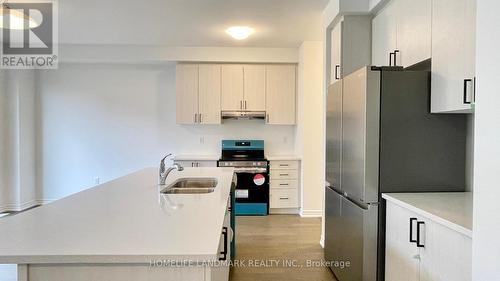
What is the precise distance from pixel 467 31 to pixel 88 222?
2165mm

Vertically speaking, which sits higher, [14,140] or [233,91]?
[233,91]

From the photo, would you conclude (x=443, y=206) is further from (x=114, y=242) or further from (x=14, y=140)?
(x=14, y=140)

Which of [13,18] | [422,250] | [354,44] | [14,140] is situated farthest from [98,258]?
[14,140]

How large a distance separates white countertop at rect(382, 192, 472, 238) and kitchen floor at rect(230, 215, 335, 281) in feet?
4.01

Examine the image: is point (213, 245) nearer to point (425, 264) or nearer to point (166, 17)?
point (425, 264)

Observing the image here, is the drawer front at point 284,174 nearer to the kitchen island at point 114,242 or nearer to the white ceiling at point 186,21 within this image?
the white ceiling at point 186,21

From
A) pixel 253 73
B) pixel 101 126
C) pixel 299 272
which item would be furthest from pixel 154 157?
pixel 299 272

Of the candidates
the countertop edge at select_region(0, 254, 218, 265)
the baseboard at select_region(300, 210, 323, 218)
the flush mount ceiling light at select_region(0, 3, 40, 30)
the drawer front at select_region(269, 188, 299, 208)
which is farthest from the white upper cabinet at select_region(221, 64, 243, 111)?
the countertop edge at select_region(0, 254, 218, 265)

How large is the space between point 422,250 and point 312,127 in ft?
10.0

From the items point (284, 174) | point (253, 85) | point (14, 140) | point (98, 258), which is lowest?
point (284, 174)

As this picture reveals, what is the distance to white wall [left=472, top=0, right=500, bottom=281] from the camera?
1031 millimetres

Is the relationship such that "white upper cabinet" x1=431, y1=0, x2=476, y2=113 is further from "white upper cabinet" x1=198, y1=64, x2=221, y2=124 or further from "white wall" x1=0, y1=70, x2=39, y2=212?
"white wall" x1=0, y1=70, x2=39, y2=212

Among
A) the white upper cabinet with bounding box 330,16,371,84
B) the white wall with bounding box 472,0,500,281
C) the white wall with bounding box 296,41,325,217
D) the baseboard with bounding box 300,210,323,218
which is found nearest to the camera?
the white wall with bounding box 472,0,500,281

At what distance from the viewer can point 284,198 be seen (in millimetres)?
4973
